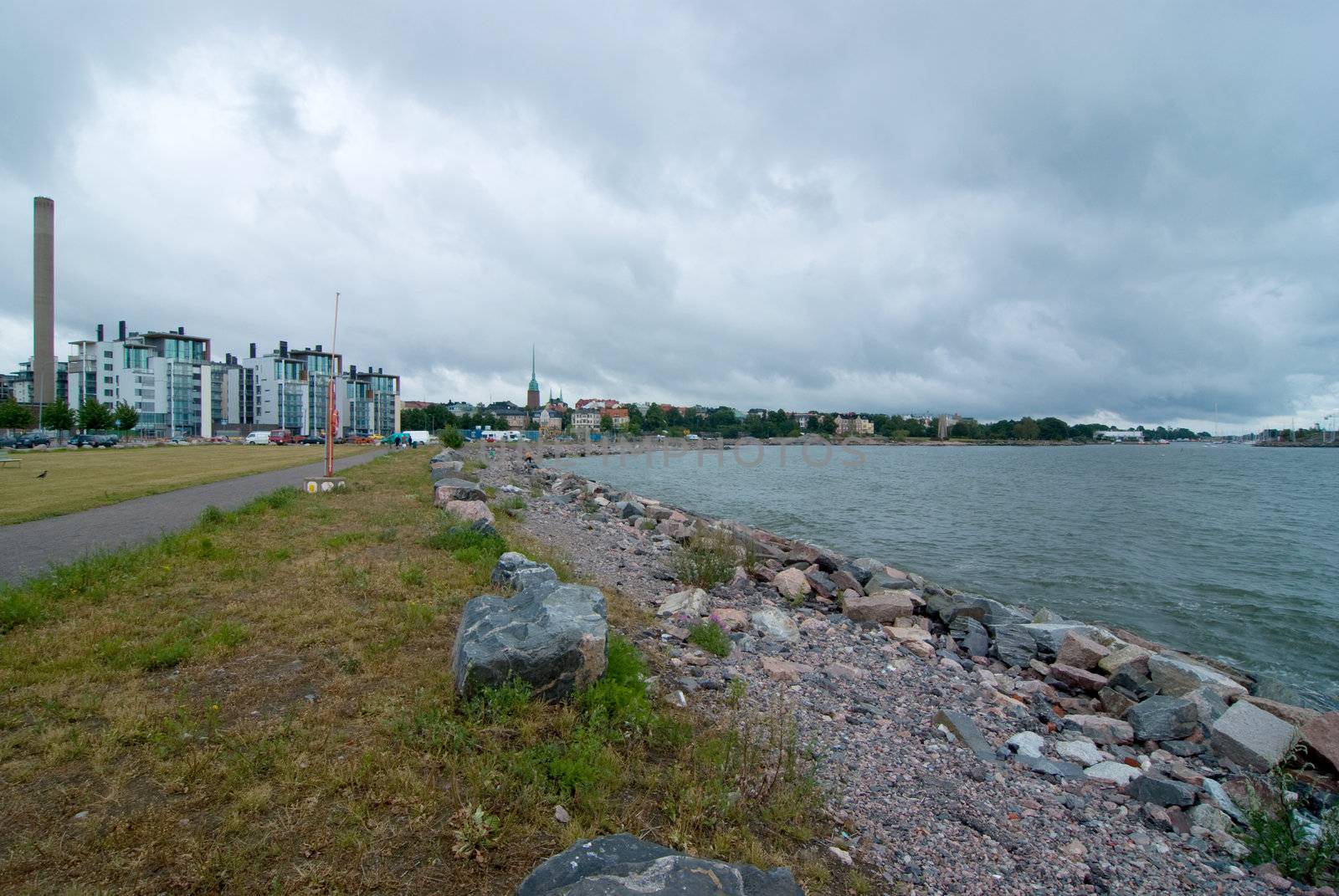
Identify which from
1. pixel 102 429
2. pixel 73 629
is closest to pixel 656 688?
pixel 73 629

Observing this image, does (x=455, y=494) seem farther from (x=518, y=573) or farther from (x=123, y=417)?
(x=123, y=417)

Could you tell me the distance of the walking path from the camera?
9.41 meters

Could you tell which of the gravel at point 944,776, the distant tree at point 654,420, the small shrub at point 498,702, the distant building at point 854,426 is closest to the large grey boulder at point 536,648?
the small shrub at point 498,702

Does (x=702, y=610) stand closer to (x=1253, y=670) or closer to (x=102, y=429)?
(x=1253, y=670)

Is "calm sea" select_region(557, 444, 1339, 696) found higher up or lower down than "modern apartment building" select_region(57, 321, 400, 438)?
lower down

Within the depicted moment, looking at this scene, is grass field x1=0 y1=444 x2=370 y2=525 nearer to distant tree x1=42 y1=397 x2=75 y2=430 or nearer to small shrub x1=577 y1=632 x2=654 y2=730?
small shrub x1=577 y1=632 x2=654 y2=730

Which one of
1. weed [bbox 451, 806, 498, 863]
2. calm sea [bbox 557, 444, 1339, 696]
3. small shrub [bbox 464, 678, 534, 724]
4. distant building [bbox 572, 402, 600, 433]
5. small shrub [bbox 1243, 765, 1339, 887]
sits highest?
distant building [bbox 572, 402, 600, 433]

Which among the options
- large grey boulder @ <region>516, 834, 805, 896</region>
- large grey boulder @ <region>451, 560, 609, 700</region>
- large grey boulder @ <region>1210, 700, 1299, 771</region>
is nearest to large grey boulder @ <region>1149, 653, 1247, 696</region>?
large grey boulder @ <region>1210, 700, 1299, 771</region>

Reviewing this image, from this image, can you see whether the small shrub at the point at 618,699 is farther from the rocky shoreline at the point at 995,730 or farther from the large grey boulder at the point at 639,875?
the large grey boulder at the point at 639,875

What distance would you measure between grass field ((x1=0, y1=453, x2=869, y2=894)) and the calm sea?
470 inches

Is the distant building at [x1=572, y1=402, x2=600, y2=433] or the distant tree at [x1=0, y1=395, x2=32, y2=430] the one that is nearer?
the distant tree at [x1=0, y1=395, x2=32, y2=430]

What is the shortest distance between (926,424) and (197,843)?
207449 millimetres

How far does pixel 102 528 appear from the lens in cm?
1195

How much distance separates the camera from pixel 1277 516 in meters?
31.2
